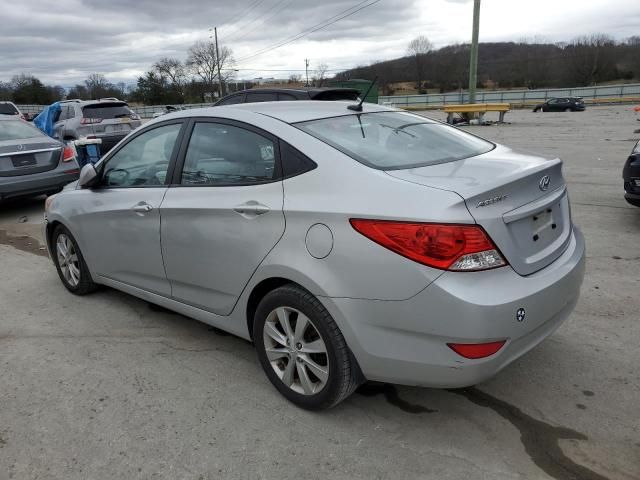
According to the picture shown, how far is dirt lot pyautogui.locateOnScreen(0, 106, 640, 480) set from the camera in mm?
2461

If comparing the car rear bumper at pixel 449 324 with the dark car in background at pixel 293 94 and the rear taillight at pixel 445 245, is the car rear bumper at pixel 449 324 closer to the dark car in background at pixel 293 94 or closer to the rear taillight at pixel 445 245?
the rear taillight at pixel 445 245

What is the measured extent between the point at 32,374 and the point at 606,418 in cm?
340

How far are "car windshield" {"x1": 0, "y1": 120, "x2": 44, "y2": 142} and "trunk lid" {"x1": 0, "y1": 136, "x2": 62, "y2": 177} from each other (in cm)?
18

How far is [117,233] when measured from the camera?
3863mm

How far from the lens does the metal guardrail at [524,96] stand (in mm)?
50250

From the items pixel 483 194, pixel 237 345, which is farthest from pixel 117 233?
pixel 483 194

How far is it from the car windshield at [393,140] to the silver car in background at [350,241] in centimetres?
2

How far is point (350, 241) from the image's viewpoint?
2404 mm

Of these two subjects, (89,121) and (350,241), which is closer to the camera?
(350,241)

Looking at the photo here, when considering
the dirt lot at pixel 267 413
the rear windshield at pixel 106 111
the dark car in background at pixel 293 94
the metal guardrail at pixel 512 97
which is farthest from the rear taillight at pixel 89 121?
the metal guardrail at pixel 512 97

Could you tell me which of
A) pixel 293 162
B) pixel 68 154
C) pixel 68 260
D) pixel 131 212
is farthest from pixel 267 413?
pixel 68 154

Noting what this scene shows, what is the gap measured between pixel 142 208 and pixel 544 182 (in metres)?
2.51

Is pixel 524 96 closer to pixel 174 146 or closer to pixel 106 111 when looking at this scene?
pixel 106 111

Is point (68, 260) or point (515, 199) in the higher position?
point (515, 199)
